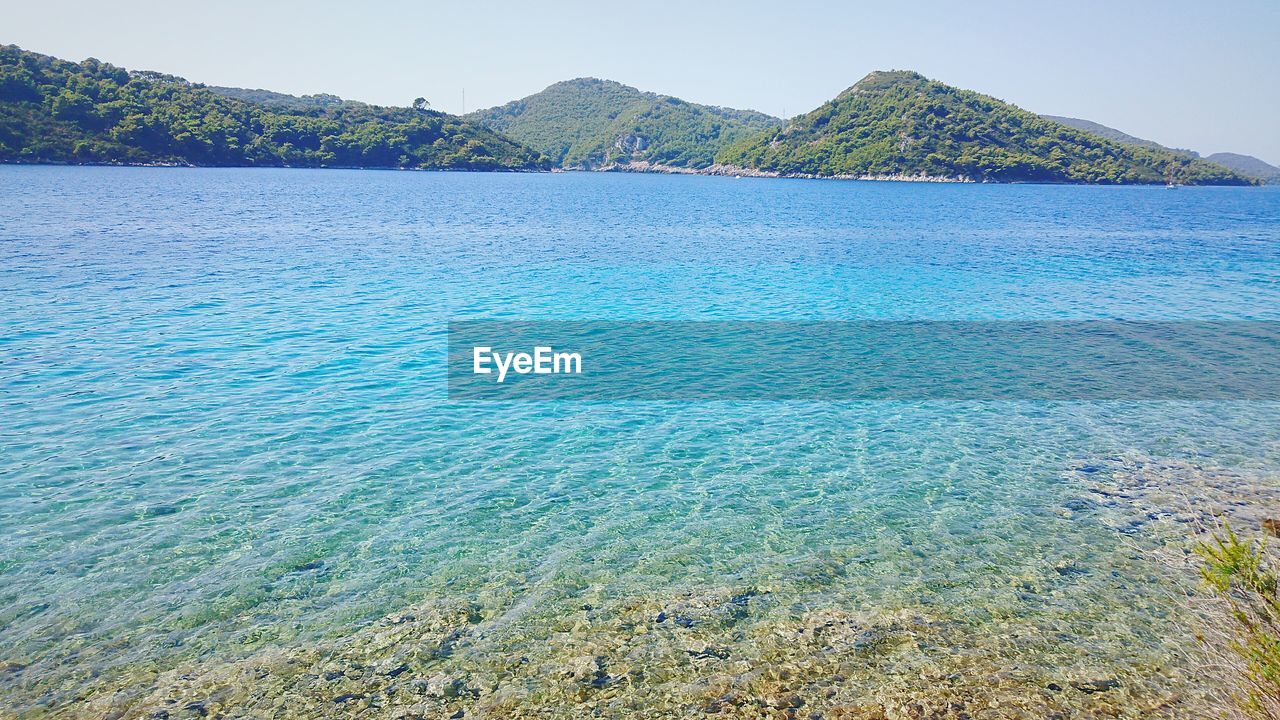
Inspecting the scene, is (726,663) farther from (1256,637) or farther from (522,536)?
(1256,637)

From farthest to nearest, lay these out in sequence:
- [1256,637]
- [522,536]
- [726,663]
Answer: [522,536] → [726,663] → [1256,637]

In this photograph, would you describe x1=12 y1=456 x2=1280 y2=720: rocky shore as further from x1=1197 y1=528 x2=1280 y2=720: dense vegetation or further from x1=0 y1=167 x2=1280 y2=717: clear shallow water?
x1=1197 y1=528 x2=1280 y2=720: dense vegetation

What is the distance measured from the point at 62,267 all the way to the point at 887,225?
83.1m

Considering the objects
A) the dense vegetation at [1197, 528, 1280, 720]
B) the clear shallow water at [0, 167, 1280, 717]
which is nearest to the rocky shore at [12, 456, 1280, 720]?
the clear shallow water at [0, 167, 1280, 717]

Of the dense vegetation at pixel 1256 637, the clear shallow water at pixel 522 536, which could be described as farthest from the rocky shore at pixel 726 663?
the dense vegetation at pixel 1256 637

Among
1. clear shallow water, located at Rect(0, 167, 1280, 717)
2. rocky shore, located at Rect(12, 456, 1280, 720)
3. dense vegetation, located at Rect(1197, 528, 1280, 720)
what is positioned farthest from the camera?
clear shallow water, located at Rect(0, 167, 1280, 717)

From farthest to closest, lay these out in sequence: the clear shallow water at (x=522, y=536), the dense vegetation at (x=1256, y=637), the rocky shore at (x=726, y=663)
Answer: the clear shallow water at (x=522, y=536)
the rocky shore at (x=726, y=663)
the dense vegetation at (x=1256, y=637)

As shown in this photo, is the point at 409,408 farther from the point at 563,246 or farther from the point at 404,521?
the point at 563,246

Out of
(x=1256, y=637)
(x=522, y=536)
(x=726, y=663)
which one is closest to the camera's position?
(x=1256, y=637)

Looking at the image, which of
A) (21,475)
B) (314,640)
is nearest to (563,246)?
(21,475)

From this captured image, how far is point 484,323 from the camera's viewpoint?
31844 millimetres

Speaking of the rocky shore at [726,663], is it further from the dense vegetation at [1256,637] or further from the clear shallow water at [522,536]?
the dense vegetation at [1256,637]

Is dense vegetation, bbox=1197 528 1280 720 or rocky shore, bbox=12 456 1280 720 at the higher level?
dense vegetation, bbox=1197 528 1280 720

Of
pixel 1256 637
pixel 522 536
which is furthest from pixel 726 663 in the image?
pixel 1256 637
